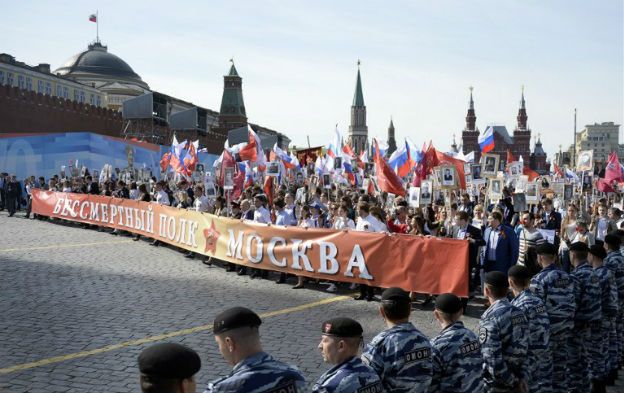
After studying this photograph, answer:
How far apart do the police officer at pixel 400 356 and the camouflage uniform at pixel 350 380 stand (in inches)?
18.4

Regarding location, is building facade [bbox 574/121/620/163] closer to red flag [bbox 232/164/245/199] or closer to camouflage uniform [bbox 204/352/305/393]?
red flag [bbox 232/164/245/199]

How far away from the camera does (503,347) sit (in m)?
5.07

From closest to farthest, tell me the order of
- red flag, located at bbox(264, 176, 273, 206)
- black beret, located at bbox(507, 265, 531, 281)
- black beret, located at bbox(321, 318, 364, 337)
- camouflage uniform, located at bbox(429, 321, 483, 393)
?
black beret, located at bbox(321, 318, 364, 337), camouflage uniform, located at bbox(429, 321, 483, 393), black beret, located at bbox(507, 265, 531, 281), red flag, located at bbox(264, 176, 273, 206)

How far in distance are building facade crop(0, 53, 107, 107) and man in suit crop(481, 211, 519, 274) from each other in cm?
5588

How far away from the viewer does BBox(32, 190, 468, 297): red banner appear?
10570 mm

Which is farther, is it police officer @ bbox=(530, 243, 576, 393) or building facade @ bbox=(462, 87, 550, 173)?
building facade @ bbox=(462, 87, 550, 173)

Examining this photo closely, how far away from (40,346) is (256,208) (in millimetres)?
6871

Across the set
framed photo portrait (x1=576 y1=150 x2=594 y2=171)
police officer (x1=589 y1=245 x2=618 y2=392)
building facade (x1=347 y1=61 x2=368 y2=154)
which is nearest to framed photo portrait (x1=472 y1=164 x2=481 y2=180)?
framed photo portrait (x1=576 y1=150 x2=594 y2=171)

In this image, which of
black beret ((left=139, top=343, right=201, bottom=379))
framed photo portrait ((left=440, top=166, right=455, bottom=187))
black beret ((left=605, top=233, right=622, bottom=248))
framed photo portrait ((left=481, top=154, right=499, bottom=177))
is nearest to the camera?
black beret ((left=139, top=343, right=201, bottom=379))

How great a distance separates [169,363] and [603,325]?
6812 mm

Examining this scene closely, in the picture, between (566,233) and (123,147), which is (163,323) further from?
(123,147)

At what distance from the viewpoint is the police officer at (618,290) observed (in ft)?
25.9

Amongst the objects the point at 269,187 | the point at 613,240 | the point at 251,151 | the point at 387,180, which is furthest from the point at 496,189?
the point at 251,151

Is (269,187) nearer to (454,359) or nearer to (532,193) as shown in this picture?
(532,193)
